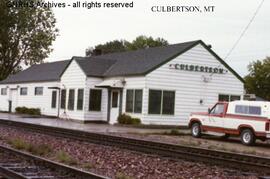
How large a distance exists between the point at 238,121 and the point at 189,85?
31.2ft

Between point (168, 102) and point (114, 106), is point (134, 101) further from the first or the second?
point (114, 106)

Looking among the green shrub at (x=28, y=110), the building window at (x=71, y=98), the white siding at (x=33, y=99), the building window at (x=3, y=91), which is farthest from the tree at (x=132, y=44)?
the building window at (x=71, y=98)

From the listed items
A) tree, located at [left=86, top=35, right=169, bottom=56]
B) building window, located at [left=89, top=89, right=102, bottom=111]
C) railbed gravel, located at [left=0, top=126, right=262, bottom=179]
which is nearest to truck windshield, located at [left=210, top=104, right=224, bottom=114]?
railbed gravel, located at [left=0, top=126, right=262, bottom=179]

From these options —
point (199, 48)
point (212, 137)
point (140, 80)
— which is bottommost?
point (212, 137)

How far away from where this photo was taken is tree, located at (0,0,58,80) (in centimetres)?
5934

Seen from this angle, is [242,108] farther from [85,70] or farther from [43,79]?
[43,79]

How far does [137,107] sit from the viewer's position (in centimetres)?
3095

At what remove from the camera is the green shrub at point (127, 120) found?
100 feet

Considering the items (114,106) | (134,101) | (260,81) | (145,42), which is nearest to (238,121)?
(134,101)

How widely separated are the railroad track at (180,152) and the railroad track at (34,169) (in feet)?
15.4

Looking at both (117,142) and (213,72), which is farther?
(213,72)

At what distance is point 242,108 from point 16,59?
44.9 metres

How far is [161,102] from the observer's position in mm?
31078

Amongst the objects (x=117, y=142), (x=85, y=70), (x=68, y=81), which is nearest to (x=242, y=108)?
(x=117, y=142)
